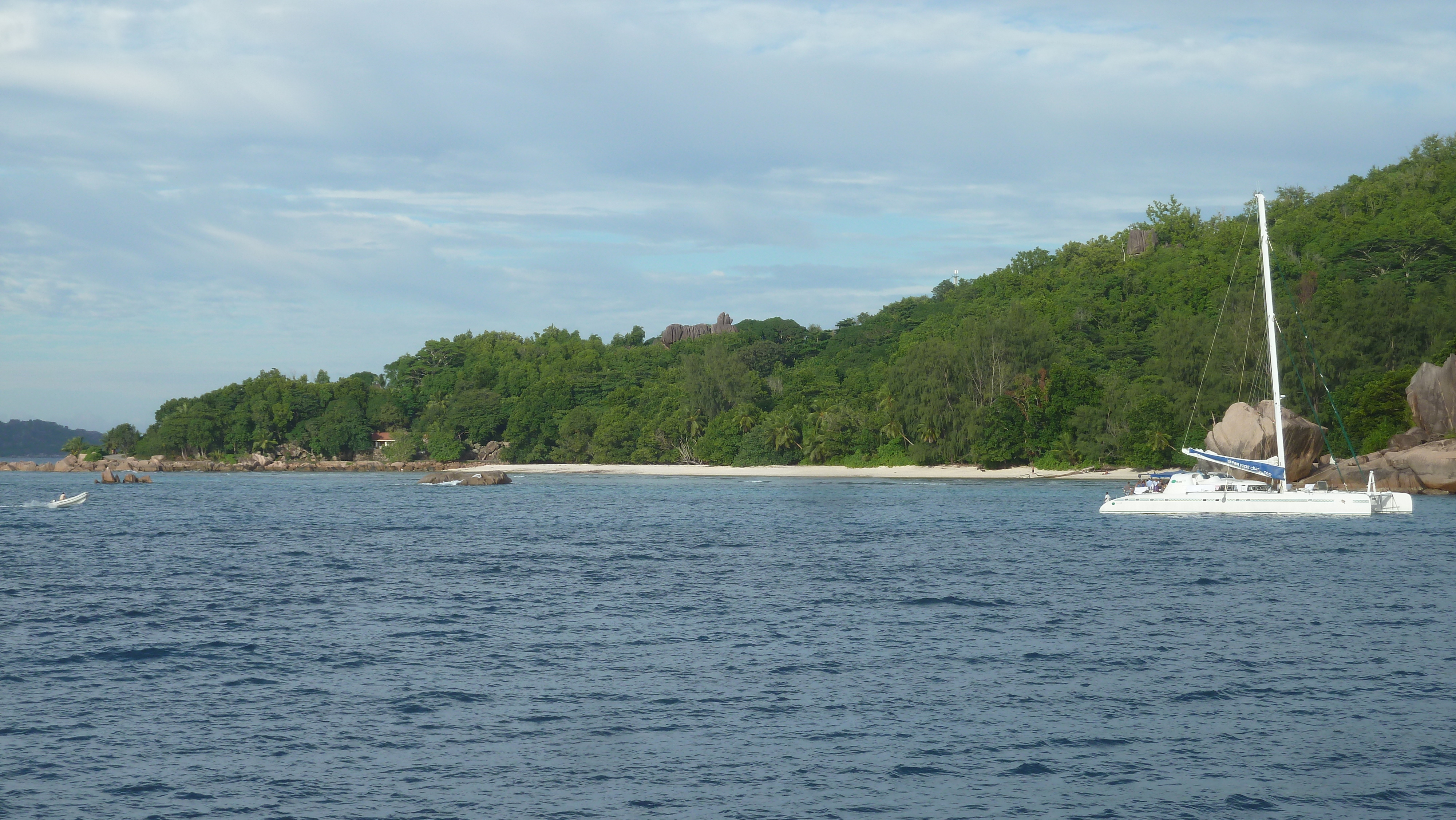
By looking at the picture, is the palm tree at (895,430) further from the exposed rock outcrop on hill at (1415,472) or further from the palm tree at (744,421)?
the exposed rock outcrop on hill at (1415,472)

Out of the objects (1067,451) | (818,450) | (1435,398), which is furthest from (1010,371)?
(1435,398)

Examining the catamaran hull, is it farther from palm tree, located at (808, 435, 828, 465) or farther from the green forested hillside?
palm tree, located at (808, 435, 828, 465)

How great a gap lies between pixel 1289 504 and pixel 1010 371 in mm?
56906

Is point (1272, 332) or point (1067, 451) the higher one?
point (1272, 332)

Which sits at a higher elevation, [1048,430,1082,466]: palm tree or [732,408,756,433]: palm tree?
[732,408,756,433]: palm tree

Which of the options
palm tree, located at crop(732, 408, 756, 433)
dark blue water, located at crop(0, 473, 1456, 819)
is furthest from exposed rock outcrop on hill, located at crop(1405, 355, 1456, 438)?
palm tree, located at crop(732, 408, 756, 433)

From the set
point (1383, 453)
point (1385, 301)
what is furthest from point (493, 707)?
point (1385, 301)

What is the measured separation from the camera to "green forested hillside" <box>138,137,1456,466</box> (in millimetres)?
90250

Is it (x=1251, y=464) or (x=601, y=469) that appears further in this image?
(x=601, y=469)

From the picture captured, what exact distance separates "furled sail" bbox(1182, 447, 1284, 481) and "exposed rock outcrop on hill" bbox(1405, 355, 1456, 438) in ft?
79.0

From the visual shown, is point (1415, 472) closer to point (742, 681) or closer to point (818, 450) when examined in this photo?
point (742, 681)

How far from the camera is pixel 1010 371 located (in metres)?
109

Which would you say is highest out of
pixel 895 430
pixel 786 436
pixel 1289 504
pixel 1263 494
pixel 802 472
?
pixel 895 430

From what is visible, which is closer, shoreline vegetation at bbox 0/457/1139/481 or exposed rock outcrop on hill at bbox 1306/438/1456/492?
exposed rock outcrop on hill at bbox 1306/438/1456/492
